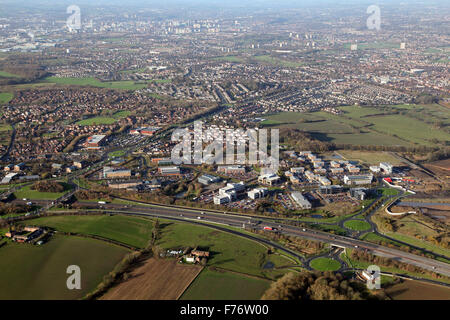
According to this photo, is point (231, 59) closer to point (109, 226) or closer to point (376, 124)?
point (376, 124)

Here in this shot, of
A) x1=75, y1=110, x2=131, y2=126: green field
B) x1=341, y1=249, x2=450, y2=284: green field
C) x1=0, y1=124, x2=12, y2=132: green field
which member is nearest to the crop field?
x1=341, y1=249, x2=450, y2=284: green field

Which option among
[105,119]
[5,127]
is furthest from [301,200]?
[5,127]

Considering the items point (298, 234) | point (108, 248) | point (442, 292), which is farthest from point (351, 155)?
point (108, 248)

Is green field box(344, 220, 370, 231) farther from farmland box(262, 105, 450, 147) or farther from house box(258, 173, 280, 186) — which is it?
farmland box(262, 105, 450, 147)

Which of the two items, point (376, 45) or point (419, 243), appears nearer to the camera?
point (419, 243)

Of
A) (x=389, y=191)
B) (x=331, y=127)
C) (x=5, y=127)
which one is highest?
(x=5, y=127)
